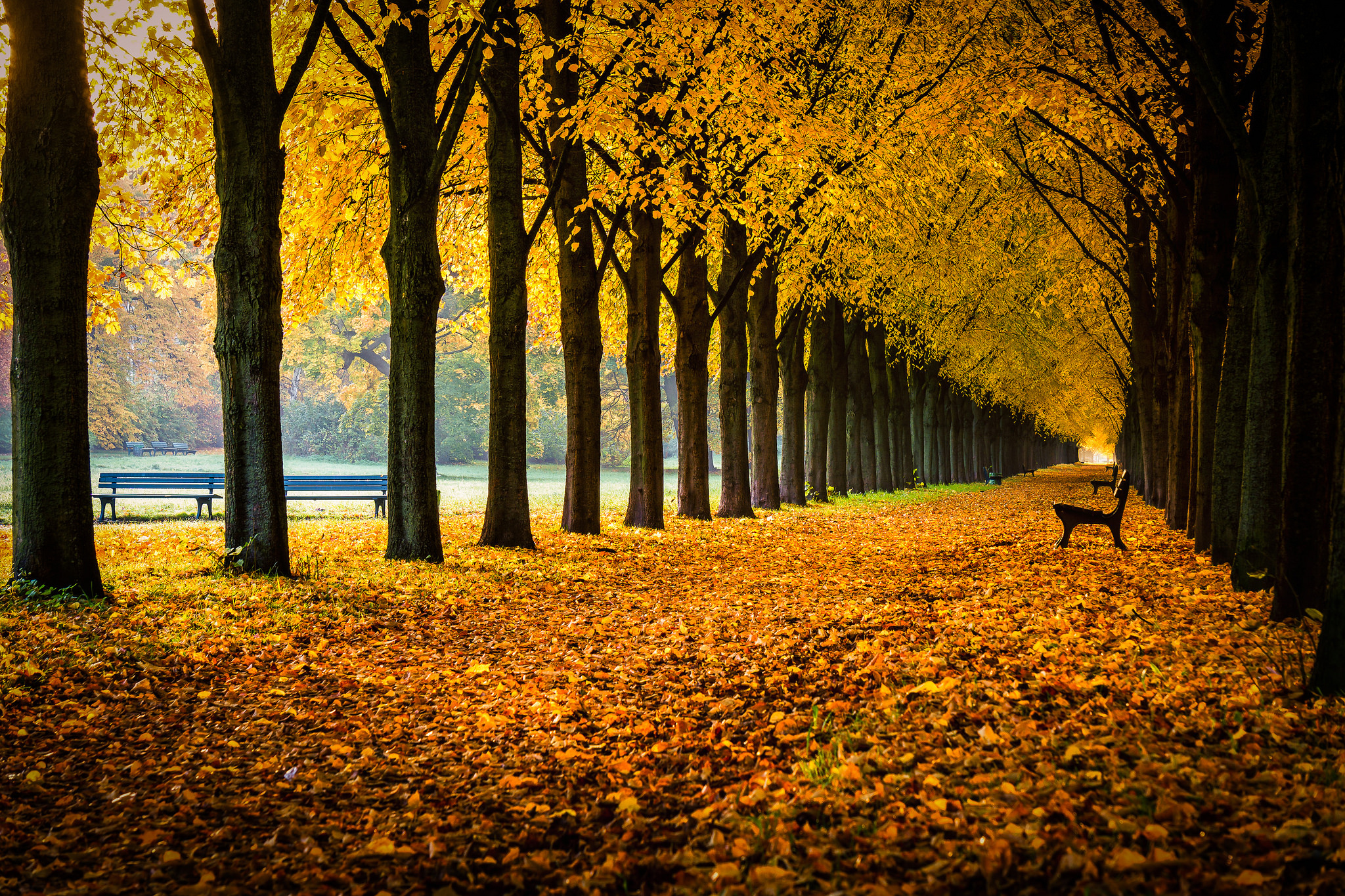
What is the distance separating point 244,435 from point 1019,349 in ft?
94.6

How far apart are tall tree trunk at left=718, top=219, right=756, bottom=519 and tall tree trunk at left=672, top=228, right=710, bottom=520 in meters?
0.75

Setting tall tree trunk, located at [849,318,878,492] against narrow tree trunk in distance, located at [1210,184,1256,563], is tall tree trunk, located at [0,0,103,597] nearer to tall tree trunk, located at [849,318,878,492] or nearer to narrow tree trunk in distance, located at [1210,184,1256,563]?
narrow tree trunk in distance, located at [1210,184,1256,563]

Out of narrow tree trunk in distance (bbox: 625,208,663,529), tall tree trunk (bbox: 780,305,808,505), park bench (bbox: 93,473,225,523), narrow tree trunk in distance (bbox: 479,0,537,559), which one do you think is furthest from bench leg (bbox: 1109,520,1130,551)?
park bench (bbox: 93,473,225,523)

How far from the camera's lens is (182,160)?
14.1 m

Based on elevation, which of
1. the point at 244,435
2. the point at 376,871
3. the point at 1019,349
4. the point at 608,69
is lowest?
the point at 376,871

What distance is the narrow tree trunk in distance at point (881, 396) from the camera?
29938mm

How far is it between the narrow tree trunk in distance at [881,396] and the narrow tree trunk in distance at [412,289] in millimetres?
21323

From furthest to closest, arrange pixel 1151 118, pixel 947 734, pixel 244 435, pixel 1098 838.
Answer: pixel 1151 118
pixel 244 435
pixel 947 734
pixel 1098 838

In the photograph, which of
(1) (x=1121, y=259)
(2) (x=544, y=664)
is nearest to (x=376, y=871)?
(2) (x=544, y=664)

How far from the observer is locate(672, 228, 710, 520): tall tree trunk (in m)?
16.6

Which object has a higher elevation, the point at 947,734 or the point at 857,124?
the point at 857,124

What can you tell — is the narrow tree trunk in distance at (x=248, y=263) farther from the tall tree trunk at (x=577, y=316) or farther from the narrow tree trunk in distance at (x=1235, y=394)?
the narrow tree trunk in distance at (x=1235, y=394)

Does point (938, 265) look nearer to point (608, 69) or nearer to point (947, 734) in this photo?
point (608, 69)

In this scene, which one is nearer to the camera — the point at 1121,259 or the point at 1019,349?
the point at 1121,259
